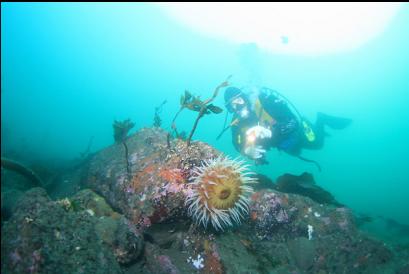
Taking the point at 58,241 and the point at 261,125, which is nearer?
the point at 58,241

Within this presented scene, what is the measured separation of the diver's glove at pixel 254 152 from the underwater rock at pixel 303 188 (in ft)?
3.94

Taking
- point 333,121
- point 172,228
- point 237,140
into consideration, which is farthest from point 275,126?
point 172,228

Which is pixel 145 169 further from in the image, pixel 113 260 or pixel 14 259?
pixel 14 259

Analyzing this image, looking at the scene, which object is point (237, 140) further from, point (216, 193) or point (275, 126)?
point (216, 193)

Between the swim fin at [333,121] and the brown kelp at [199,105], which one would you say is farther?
the swim fin at [333,121]

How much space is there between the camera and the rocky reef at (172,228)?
2912 millimetres

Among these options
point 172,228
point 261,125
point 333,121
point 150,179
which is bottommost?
point 172,228

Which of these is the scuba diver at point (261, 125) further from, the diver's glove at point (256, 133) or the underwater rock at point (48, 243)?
the underwater rock at point (48, 243)

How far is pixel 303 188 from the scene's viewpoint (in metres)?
6.43

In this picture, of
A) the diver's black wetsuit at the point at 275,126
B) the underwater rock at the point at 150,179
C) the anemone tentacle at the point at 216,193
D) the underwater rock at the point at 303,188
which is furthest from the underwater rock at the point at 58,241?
the diver's black wetsuit at the point at 275,126

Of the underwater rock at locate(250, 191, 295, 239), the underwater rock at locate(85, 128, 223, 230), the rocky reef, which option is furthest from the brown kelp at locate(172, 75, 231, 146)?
the underwater rock at locate(250, 191, 295, 239)

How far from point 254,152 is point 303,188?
1.70 m

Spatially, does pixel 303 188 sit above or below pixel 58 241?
above

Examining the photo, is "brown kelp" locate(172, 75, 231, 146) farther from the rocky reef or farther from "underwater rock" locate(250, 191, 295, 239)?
"underwater rock" locate(250, 191, 295, 239)
